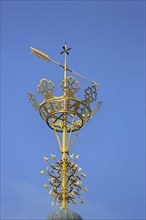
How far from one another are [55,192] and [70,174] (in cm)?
105

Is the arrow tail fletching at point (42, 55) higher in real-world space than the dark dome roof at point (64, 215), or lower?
higher

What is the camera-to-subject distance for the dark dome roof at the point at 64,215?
19125mm

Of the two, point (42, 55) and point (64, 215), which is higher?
point (42, 55)

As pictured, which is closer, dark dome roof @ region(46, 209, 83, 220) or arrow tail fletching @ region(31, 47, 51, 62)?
dark dome roof @ region(46, 209, 83, 220)

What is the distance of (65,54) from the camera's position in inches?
959

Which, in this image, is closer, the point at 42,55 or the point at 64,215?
the point at 64,215

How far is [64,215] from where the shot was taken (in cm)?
1919

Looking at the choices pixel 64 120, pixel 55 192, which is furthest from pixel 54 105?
pixel 55 192

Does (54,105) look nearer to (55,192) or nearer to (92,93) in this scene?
(92,93)

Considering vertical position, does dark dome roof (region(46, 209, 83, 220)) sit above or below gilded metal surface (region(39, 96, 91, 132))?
below

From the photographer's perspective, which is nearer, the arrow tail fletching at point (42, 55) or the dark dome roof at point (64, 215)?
the dark dome roof at point (64, 215)

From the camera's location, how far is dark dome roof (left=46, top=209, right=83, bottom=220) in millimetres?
19125

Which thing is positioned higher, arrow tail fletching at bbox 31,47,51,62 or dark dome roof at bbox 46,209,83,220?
arrow tail fletching at bbox 31,47,51,62

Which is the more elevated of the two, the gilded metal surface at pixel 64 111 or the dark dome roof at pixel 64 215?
the gilded metal surface at pixel 64 111
